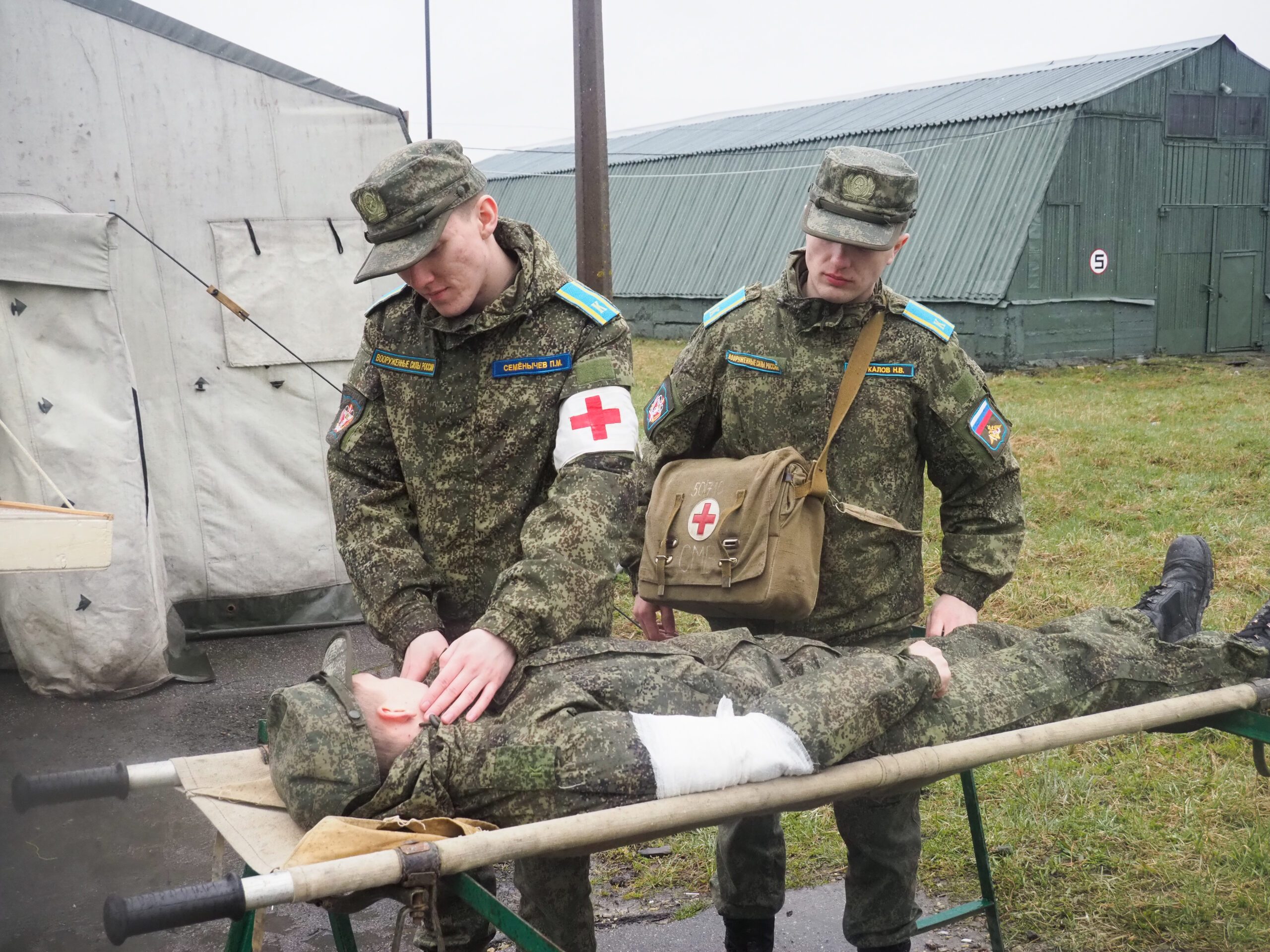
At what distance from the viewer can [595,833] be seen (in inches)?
74.3

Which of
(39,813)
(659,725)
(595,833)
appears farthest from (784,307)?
(39,813)

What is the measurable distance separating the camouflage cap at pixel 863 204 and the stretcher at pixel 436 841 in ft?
3.77

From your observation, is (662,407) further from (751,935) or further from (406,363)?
(751,935)

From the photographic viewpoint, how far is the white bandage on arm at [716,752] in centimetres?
211

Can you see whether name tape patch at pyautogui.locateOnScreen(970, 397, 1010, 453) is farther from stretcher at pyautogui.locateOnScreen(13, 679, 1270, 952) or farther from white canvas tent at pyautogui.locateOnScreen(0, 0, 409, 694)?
white canvas tent at pyautogui.locateOnScreen(0, 0, 409, 694)

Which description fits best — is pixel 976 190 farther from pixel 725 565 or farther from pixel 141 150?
pixel 725 565

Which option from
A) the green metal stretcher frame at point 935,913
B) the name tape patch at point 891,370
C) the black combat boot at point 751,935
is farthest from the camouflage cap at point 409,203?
the black combat boot at point 751,935

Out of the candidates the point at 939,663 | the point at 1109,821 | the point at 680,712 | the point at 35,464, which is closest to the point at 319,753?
the point at 680,712

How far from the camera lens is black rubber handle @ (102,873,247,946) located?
1620mm

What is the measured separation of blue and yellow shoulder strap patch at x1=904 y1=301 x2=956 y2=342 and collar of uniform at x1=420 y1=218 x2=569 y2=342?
88 centimetres

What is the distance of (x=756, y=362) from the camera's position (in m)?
3.04

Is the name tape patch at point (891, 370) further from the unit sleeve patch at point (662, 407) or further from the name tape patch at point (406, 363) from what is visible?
the name tape patch at point (406, 363)

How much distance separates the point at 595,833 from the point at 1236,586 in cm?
506

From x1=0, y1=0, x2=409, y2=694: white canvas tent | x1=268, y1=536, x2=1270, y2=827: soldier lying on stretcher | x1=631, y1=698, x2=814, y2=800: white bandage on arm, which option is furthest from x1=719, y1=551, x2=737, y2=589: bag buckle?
x1=0, y1=0, x2=409, y2=694: white canvas tent
